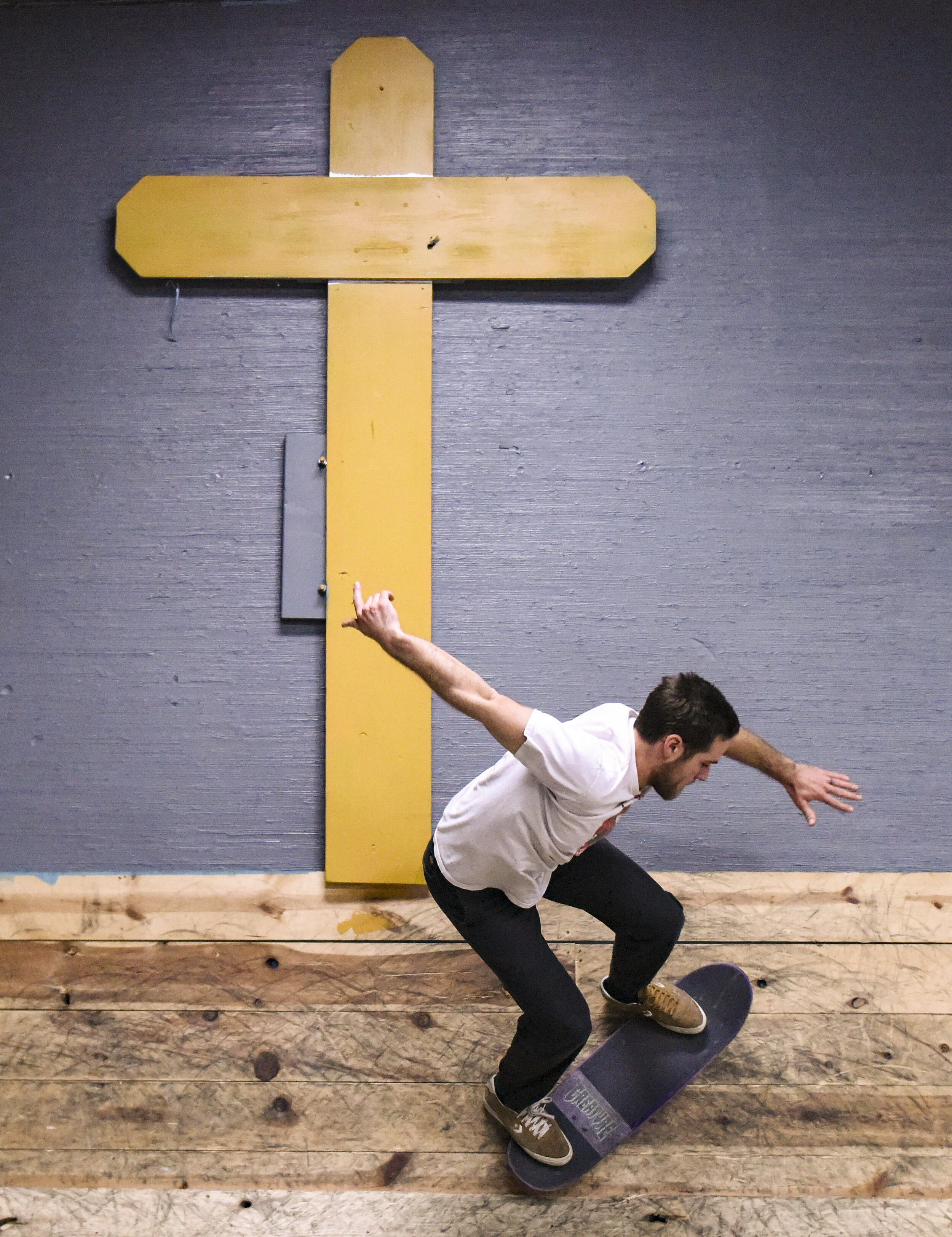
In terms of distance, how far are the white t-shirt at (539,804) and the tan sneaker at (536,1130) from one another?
67cm

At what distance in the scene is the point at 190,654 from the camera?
8.62ft

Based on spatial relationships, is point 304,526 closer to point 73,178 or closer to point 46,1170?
point 73,178

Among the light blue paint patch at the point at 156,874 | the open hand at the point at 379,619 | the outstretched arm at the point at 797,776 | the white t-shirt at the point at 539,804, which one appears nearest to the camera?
the open hand at the point at 379,619

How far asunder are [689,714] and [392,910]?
1250 millimetres

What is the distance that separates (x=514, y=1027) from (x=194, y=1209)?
3.17 ft

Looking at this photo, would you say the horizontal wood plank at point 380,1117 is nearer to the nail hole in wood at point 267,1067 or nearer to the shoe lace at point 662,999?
the nail hole in wood at point 267,1067

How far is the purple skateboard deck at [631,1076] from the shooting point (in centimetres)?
219

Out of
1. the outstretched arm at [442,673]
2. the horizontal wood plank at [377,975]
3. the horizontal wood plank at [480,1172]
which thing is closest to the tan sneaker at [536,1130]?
the horizontal wood plank at [480,1172]

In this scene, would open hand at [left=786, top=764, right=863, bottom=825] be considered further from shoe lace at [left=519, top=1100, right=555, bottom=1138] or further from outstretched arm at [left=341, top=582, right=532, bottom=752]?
shoe lace at [left=519, top=1100, right=555, bottom=1138]

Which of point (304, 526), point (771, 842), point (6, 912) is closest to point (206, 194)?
point (304, 526)

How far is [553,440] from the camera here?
2.62 metres

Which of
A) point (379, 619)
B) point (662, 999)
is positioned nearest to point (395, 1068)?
point (662, 999)

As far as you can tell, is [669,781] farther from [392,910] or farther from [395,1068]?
[395,1068]

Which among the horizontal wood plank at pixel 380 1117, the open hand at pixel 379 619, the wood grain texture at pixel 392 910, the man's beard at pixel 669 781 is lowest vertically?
the horizontal wood plank at pixel 380 1117
